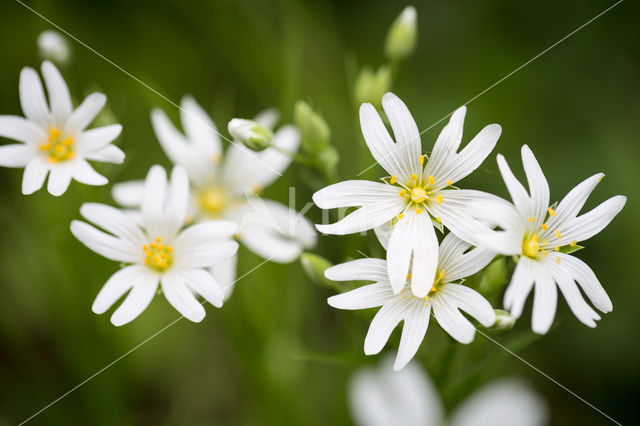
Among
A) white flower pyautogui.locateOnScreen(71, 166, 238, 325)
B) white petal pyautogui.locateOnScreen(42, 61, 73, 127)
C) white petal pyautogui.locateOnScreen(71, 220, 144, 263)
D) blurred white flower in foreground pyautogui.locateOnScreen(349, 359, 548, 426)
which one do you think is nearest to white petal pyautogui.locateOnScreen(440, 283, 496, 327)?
blurred white flower in foreground pyautogui.locateOnScreen(349, 359, 548, 426)

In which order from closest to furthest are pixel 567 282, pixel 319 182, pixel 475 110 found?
pixel 567 282, pixel 319 182, pixel 475 110

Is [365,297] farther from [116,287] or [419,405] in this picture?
[116,287]

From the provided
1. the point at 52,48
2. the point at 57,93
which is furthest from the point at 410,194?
the point at 52,48

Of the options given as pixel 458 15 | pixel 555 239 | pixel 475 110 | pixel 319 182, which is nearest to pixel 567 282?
pixel 555 239

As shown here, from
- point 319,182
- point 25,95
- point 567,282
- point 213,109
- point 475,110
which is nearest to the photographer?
point 567,282

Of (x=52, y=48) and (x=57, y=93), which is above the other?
(x=52, y=48)

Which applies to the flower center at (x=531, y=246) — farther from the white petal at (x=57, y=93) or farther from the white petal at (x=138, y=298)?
the white petal at (x=57, y=93)

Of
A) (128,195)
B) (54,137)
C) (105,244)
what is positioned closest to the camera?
(105,244)

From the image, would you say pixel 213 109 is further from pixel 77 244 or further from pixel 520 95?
pixel 520 95
